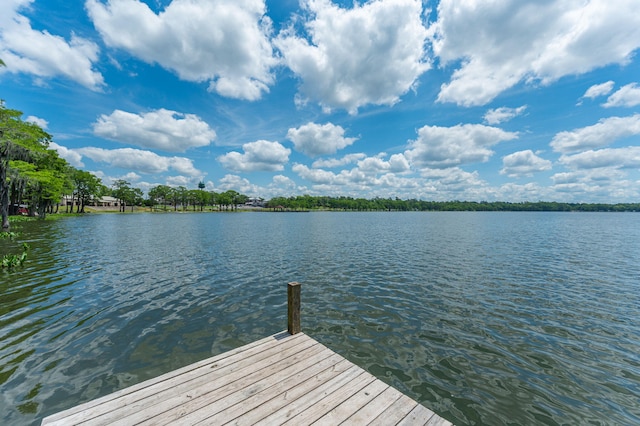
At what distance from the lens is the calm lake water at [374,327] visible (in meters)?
6.54

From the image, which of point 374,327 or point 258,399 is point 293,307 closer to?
point 258,399

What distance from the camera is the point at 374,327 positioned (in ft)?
33.5

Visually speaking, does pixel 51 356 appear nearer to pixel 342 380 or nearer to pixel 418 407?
pixel 342 380

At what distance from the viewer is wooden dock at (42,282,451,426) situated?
14.6 ft

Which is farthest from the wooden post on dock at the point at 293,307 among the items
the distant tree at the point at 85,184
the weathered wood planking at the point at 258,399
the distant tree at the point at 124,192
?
the distant tree at the point at 124,192

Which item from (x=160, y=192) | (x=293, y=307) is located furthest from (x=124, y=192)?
(x=293, y=307)

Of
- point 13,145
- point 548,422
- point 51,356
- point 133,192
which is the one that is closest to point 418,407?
point 548,422

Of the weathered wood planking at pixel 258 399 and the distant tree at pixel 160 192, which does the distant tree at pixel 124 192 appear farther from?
the weathered wood planking at pixel 258 399

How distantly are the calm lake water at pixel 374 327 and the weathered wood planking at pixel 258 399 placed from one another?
2202 millimetres

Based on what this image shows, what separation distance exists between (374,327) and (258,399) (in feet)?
21.0

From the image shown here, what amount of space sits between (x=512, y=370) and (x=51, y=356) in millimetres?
14369

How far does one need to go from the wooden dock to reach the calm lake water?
2208 mm

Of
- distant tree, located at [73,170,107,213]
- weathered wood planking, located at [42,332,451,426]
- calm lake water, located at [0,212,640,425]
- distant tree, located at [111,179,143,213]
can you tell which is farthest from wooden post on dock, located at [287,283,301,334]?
distant tree, located at [111,179,143,213]

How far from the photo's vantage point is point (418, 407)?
15.8ft
